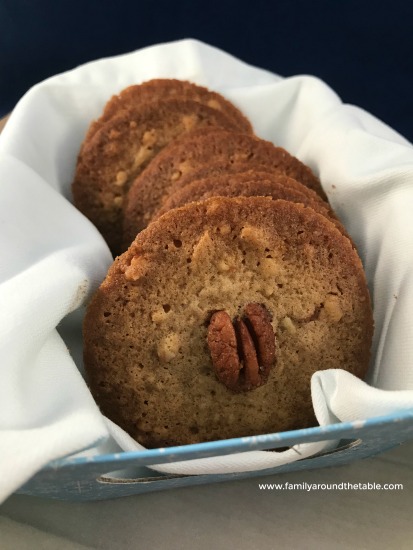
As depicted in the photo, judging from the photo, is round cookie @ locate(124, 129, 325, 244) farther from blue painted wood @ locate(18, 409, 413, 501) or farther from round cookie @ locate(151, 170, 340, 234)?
blue painted wood @ locate(18, 409, 413, 501)

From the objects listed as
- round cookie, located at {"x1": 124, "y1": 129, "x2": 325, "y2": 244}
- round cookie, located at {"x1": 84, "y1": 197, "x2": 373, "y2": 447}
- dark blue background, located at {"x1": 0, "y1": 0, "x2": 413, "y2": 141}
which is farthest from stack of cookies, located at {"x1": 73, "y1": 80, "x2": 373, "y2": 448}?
dark blue background, located at {"x1": 0, "y1": 0, "x2": 413, "y2": 141}

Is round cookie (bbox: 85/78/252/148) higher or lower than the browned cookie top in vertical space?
higher

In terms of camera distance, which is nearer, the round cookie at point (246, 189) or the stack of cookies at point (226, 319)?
the stack of cookies at point (226, 319)

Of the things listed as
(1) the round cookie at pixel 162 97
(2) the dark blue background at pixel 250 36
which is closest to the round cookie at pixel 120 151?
(1) the round cookie at pixel 162 97

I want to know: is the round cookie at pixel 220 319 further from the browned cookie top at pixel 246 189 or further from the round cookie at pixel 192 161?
the round cookie at pixel 192 161

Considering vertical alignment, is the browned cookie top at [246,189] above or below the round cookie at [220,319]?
above

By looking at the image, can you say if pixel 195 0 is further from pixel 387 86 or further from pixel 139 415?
pixel 139 415
